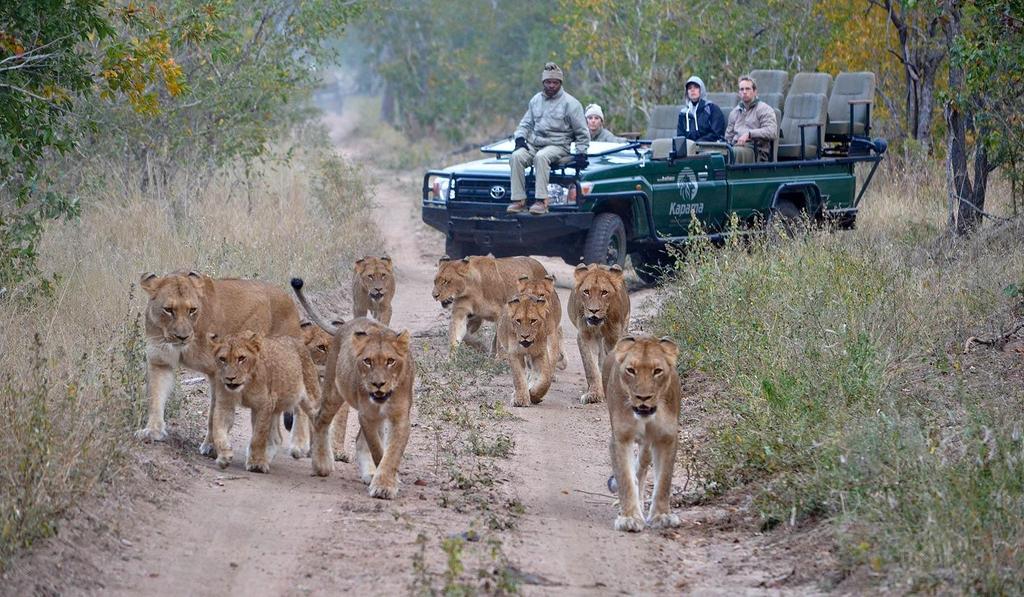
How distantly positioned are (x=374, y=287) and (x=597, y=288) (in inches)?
83.2

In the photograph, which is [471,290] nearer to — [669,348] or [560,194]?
[560,194]

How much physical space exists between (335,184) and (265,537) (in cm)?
1267

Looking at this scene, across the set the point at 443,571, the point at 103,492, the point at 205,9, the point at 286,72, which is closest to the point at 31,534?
the point at 103,492

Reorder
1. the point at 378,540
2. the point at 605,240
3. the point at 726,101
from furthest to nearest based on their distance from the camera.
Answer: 1. the point at 726,101
2. the point at 605,240
3. the point at 378,540

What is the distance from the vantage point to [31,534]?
513cm

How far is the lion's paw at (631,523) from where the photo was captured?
20.2 feet

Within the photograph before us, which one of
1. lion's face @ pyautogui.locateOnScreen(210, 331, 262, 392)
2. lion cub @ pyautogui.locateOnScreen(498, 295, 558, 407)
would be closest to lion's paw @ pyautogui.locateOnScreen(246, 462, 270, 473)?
lion's face @ pyautogui.locateOnScreen(210, 331, 262, 392)

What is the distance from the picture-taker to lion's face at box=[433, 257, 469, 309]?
34.6 ft

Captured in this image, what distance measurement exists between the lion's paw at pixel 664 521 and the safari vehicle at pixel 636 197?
685 centimetres

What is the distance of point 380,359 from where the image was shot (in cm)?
639

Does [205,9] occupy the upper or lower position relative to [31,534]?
upper

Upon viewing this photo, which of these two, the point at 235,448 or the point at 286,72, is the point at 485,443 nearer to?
the point at 235,448

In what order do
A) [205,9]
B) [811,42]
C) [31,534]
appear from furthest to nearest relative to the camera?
[811,42] < [205,9] < [31,534]

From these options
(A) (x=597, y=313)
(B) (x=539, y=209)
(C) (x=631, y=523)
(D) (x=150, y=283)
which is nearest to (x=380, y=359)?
(C) (x=631, y=523)
